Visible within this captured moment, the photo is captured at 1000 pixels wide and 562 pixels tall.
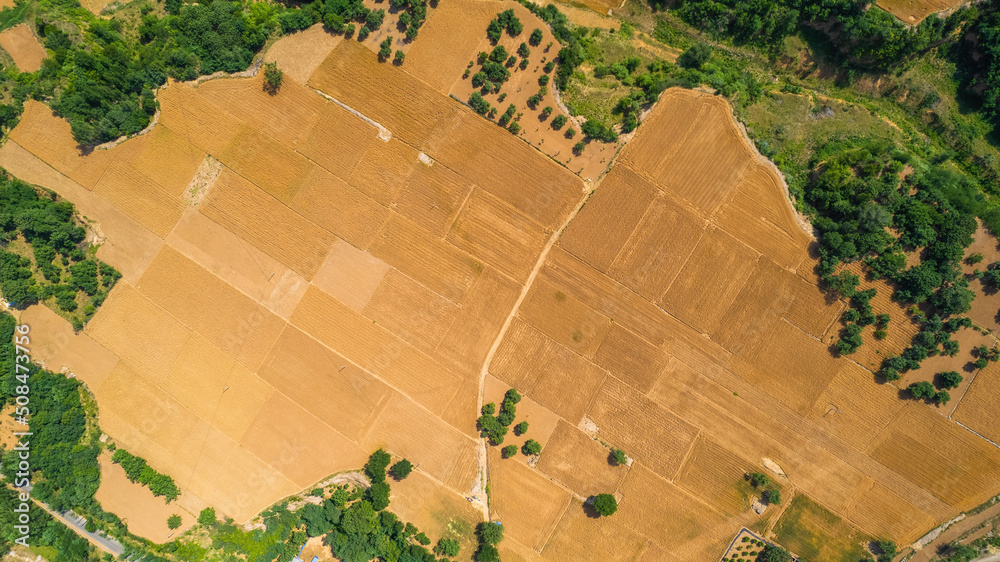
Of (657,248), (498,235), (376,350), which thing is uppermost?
(657,248)

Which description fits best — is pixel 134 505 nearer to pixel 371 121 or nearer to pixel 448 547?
pixel 448 547

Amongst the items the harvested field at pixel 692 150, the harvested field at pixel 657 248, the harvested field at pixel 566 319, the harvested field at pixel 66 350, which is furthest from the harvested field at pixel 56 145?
the harvested field at pixel 692 150

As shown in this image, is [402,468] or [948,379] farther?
[402,468]

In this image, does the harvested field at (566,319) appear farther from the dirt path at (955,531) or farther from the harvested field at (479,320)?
the dirt path at (955,531)

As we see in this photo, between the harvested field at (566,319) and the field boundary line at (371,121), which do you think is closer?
the harvested field at (566,319)

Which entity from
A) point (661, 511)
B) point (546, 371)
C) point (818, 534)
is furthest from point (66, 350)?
point (818, 534)

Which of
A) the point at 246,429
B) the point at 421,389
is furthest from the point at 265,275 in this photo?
the point at 421,389

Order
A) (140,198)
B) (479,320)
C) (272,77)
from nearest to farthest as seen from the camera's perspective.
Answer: (272,77) → (479,320) → (140,198)
